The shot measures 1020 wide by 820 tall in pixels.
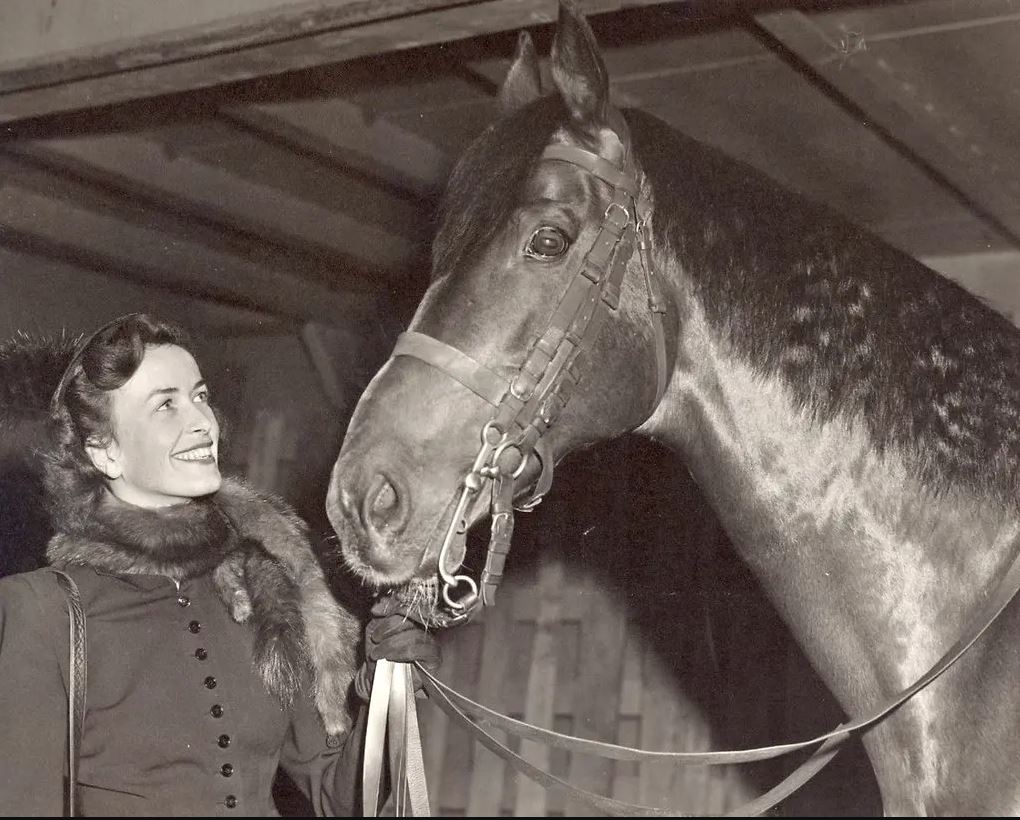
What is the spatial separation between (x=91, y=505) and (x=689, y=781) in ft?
10.2

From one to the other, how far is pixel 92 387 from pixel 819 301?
4.92ft

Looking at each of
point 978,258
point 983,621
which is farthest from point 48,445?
point 978,258

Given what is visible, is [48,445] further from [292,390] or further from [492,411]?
[292,390]

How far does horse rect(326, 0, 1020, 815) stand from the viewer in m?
1.87

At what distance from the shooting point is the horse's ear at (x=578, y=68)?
197 centimetres

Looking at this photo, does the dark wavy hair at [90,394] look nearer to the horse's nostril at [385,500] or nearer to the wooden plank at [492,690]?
the horse's nostril at [385,500]

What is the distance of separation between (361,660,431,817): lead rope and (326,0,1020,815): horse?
1.05ft

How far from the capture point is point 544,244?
201 cm

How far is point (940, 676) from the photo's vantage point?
1.83m

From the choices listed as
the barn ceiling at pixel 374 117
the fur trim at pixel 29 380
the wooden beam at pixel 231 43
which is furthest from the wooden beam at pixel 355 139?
the fur trim at pixel 29 380

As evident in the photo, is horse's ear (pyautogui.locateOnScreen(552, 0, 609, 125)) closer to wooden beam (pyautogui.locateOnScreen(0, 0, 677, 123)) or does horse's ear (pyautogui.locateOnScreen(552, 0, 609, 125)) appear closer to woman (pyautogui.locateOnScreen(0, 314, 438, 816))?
wooden beam (pyautogui.locateOnScreen(0, 0, 677, 123))

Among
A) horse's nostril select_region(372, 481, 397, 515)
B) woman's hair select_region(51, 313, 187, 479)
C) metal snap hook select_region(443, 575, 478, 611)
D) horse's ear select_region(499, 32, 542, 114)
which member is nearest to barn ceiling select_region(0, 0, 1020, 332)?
horse's ear select_region(499, 32, 542, 114)

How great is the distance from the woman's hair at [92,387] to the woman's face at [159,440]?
0.8 inches

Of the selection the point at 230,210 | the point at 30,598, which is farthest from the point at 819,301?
the point at 230,210
